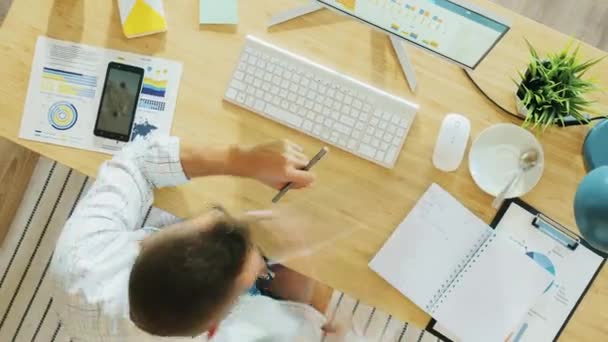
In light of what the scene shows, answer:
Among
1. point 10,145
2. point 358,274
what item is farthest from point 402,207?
point 10,145

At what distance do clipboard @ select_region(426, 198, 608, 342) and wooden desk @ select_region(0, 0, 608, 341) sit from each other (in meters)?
0.01

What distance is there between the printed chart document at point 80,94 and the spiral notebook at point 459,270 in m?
0.50

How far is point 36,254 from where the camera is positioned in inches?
64.9

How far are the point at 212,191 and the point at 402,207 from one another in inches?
13.9

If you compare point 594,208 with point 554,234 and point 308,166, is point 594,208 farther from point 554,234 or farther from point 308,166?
point 308,166

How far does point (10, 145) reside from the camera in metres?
1.62

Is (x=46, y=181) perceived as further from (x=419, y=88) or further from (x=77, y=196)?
(x=419, y=88)

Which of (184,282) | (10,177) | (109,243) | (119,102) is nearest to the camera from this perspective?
(184,282)

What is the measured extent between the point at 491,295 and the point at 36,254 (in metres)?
1.19

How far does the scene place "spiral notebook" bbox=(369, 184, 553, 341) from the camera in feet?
3.61

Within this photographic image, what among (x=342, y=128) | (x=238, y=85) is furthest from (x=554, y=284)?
(x=238, y=85)

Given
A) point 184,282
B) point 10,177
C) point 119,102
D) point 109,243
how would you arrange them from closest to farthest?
point 184,282 < point 109,243 < point 119,102 < point 10,177

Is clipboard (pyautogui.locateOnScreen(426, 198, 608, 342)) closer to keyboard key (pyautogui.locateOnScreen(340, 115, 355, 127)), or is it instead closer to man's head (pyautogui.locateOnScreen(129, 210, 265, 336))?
keyboard key (pyautogui.locateOnScreen(340, 115, 355, 127))

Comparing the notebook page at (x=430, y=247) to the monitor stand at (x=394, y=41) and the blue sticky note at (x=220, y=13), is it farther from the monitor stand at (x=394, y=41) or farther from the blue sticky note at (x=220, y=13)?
the blue sticky note at (x=220, y=13)
